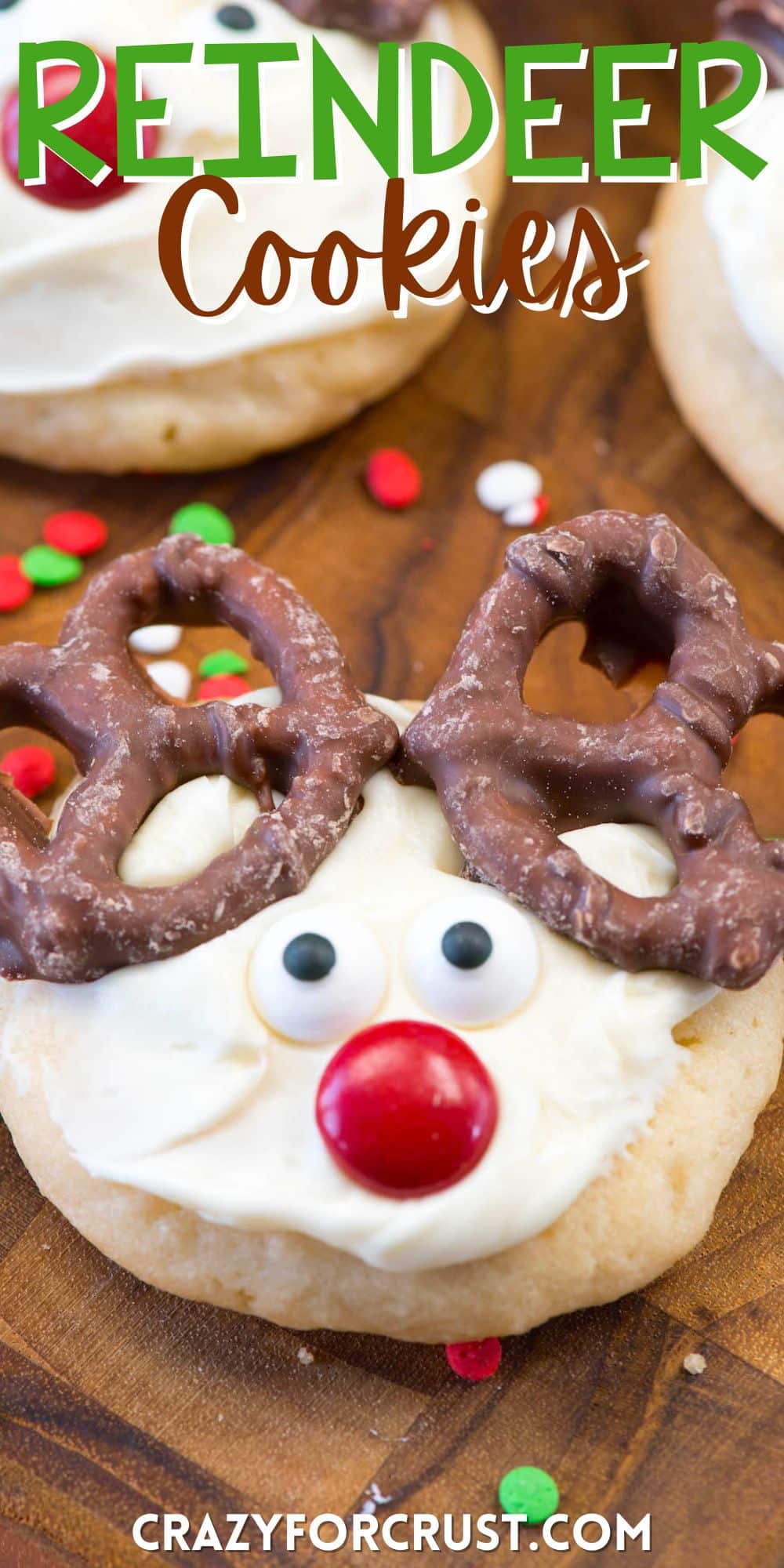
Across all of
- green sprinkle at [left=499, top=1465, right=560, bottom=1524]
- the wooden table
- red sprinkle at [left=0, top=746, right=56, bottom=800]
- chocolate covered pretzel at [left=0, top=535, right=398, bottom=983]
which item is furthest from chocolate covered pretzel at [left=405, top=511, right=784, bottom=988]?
red sprinkle at [left=0, top=746, right=56, bottom=800]

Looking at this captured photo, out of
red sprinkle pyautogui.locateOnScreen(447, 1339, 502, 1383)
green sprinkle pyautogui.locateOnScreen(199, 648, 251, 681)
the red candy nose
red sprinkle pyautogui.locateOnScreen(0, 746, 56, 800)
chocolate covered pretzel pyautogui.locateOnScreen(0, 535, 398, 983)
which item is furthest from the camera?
green sprinkle pyautogui.locateOnScreen(199, 648, 251, 681)

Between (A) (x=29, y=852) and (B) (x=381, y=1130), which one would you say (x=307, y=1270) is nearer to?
(B) (x=381, y=1130)

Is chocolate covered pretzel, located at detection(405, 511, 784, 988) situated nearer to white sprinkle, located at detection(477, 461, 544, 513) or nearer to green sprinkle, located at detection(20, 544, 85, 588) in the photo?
white sprinkle, located at detection(477, 461, 544, 513)

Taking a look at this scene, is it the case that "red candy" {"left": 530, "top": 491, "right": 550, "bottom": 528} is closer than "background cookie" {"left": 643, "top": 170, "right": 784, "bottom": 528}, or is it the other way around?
"background cookie" {"left": 643, "top": 170, "right": 784, "bottom": 528}

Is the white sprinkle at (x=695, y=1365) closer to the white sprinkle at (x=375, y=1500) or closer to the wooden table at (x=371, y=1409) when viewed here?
the wooden table at (x=371, y=1409)

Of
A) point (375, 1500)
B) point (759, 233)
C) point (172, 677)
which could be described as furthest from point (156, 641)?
point (375, 1500)

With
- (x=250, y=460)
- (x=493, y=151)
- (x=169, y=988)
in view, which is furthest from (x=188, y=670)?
(x=493, y=151)

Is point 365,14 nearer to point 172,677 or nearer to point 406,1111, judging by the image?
point 172,677
